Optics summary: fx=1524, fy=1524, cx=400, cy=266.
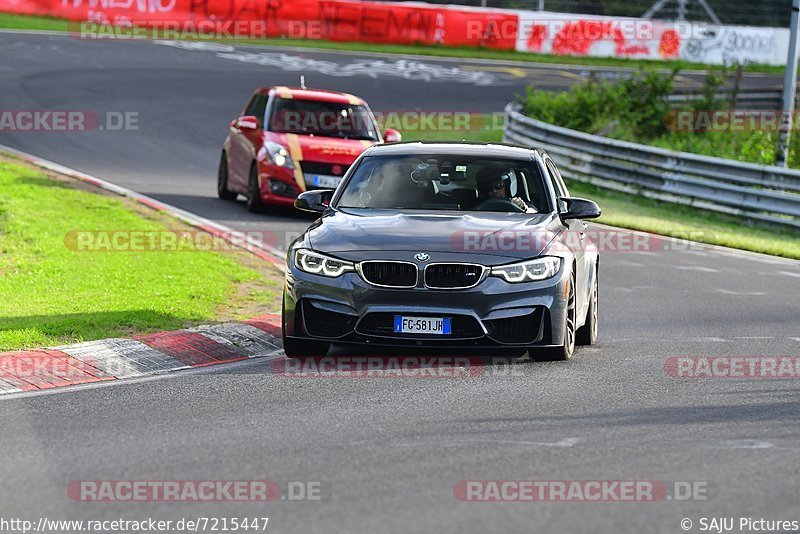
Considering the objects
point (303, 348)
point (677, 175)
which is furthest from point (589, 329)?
point (677, 175)

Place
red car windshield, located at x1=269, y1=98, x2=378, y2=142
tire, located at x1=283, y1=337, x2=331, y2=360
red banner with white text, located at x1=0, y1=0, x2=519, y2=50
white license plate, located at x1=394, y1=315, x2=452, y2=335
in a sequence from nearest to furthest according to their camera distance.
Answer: white license plate, located at x1=394, y1=315, x2=452, y2=335
tire, located at x1=283, y1=337, x2=331, y2=360
red car windshield, located at x1=269, y1=98, x2=378, y2=142
red banner with white text, located at x1=0, y1=0, x2=519, y2=50

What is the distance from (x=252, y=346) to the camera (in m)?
11.1

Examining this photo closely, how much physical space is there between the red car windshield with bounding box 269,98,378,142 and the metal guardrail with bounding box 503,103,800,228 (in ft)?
20.3

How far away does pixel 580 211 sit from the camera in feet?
36.4

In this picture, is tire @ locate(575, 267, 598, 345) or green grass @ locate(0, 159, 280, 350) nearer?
green grass @ locate(0, 159, 280, 350)

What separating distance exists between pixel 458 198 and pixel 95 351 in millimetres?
2911

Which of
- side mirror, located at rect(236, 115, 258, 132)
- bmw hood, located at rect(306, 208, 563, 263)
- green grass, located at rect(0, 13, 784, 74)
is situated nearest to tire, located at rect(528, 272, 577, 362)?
bmw hood, located at rect(306, 208, 563, 263)

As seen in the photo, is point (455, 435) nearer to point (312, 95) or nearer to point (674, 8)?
point (312, 95)

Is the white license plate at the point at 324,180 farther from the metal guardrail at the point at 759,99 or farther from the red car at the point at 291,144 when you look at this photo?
the metal guardrail at the point at 759,99

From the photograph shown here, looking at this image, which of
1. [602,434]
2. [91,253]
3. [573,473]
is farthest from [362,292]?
[91,253]

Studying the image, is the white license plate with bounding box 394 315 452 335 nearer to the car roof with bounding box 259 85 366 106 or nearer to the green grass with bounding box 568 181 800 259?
the green grass with bounding box 568 181 800 259

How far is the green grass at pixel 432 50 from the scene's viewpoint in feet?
134

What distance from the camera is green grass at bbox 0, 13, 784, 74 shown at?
134 feet

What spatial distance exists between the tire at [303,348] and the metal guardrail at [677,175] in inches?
552
